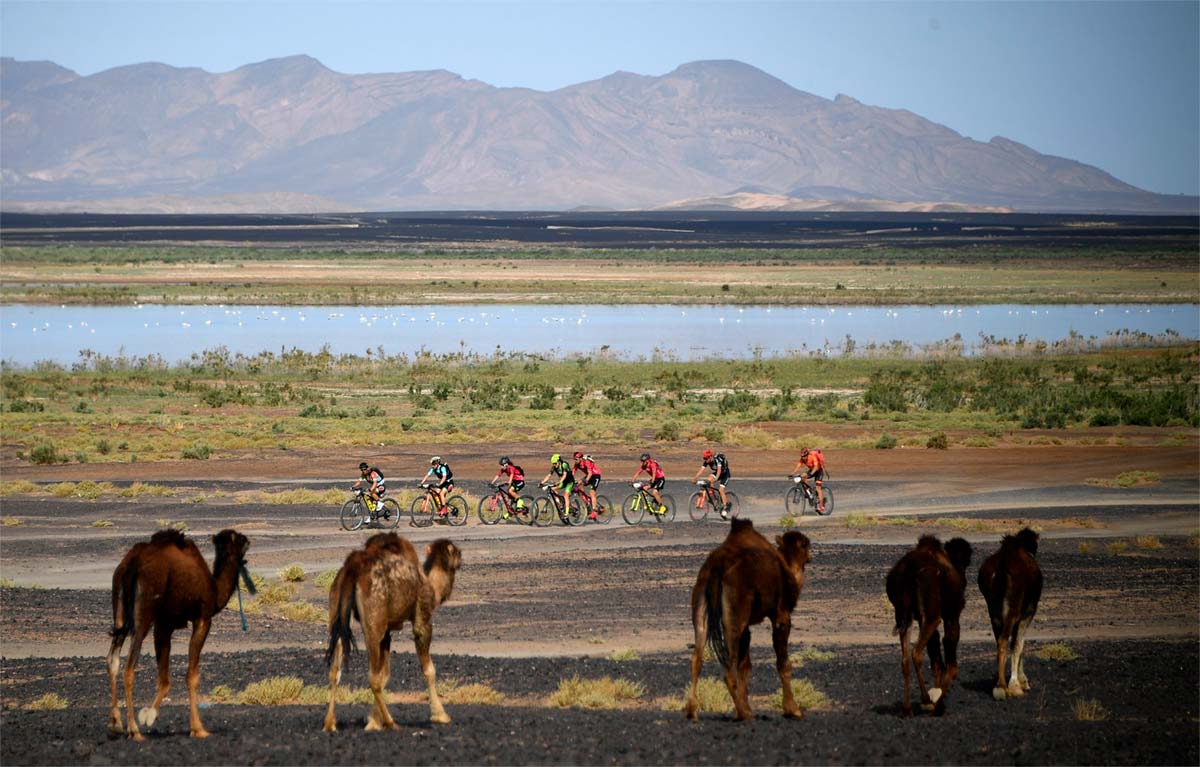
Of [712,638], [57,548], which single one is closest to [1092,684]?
[712,638]

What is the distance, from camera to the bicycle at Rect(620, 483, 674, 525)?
2530cm

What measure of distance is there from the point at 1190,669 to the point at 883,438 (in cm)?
2278

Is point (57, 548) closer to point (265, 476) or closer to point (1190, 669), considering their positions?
point (265, 476)

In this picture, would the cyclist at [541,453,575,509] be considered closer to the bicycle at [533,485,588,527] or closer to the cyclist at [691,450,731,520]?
the bicycle at [533,485,588,527]

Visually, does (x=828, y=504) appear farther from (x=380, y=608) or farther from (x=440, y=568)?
(x=380, y=608)

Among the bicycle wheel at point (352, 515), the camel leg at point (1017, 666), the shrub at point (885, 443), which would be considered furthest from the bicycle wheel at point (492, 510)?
the camel leg at point (1017, 666)

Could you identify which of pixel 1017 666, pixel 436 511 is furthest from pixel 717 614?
pixel 436 511

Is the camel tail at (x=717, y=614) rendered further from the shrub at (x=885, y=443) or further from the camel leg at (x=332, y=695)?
the shrub at (x=885, y=443)

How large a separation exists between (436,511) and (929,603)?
48.6ft

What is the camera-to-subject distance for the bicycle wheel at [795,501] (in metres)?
26.2

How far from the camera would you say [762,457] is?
34000mm

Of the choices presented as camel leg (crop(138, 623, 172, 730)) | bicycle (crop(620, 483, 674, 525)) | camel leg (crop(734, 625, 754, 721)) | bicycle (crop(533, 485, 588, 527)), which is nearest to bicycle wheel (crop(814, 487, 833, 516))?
bicycle (crop(620, 483, 674, 525))

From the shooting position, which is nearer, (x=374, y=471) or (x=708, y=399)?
(x=374, y=471)

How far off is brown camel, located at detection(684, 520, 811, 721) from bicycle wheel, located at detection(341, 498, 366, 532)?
14.9 m
